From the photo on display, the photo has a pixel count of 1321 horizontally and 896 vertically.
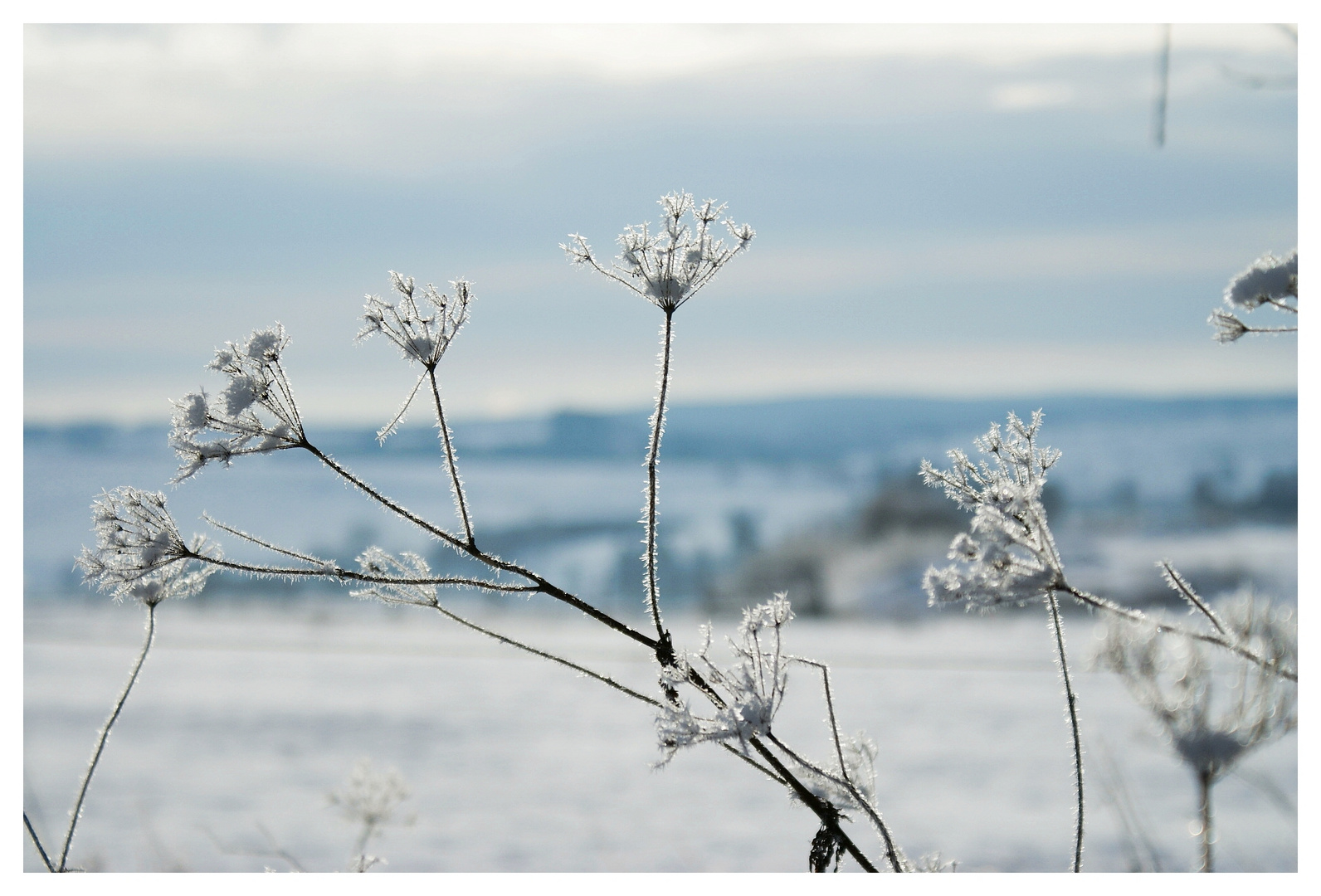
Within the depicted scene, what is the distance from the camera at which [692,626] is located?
0.82 meters

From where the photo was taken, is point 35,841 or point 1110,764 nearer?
point 35,841

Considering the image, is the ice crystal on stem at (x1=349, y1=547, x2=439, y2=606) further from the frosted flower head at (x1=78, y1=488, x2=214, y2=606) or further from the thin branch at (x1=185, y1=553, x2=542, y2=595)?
the frosted flower head at (x1=78, y1=488, x2=214, y2=606)

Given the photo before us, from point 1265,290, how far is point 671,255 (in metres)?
0.52

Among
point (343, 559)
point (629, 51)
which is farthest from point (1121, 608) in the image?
point (629, 51)

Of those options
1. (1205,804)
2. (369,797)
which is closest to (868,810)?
(1205,804)

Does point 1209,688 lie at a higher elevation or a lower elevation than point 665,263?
lower

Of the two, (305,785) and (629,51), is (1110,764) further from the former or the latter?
(305,785)

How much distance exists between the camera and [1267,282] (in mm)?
783

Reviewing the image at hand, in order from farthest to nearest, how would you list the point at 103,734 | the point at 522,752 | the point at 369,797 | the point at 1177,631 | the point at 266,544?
the point at 522,752, the point at 369,797, the point at 103,734, the point at 266,544, the point at 1177,631

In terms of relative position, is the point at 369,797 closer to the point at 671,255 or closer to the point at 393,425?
the point at 393,425

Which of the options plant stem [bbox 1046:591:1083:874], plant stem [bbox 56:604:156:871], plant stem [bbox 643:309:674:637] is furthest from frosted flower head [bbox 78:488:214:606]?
plant stem [bbox 1046:591:1083:874]

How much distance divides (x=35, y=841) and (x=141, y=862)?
1.19m

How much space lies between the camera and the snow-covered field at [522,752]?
248 centimetres

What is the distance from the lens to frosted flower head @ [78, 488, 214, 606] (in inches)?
32.9
